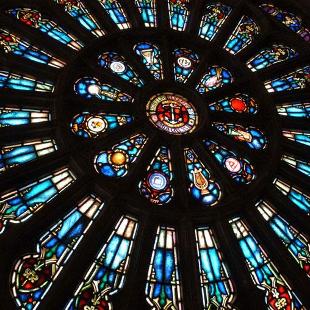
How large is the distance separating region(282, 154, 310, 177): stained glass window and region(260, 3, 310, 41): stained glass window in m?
4.16

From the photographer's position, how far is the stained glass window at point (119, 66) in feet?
40.7

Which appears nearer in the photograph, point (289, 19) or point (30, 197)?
point (30, 197)

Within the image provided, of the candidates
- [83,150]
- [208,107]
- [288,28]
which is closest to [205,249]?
[83,150]

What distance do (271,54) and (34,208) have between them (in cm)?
796

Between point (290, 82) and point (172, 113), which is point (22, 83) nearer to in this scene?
point (172, 113)

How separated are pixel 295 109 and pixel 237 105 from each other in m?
1.49

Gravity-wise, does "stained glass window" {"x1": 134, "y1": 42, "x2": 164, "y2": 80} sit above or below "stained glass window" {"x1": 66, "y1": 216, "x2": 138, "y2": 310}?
above

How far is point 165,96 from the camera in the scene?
12.4 metres

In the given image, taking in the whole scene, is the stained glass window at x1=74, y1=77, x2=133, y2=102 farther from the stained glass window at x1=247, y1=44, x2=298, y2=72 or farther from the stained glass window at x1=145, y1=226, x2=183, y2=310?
the stained glass window at x1=247, y1=44, x2=298, y2=72

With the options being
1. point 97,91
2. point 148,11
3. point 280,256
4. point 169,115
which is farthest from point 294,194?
point 148,11

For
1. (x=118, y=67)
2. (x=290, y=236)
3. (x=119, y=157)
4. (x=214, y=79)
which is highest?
(x=214, y=79)

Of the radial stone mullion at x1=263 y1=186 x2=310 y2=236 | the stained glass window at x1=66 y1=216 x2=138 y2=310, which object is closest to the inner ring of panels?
the radial stone mullion at x1=263 y1=186 x2=310 y2=236

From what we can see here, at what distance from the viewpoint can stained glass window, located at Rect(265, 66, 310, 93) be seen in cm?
1343

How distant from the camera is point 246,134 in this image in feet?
40.1
